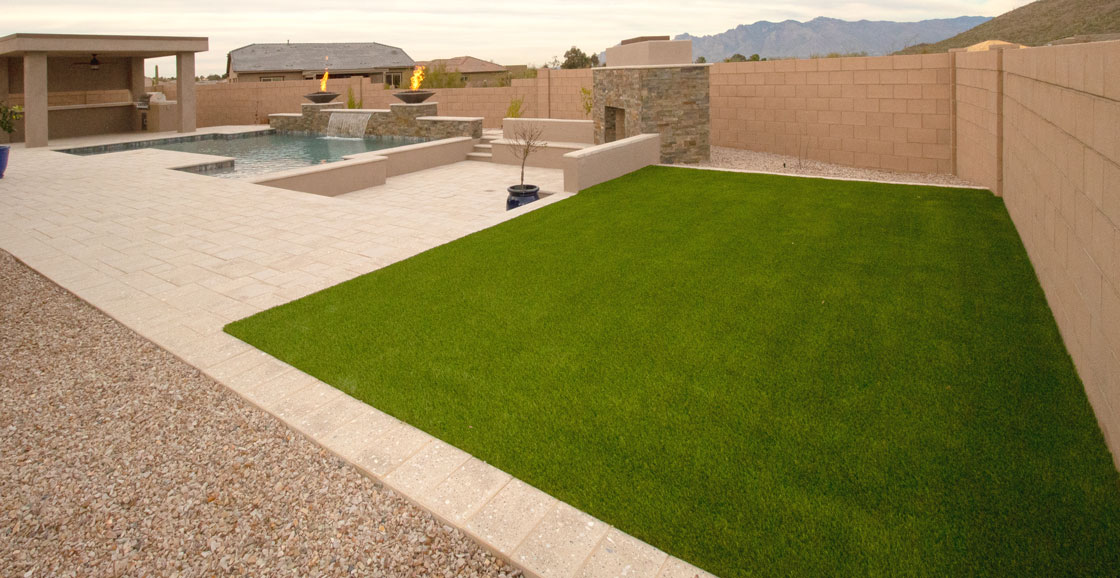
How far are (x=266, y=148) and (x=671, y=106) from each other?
43.1 feet

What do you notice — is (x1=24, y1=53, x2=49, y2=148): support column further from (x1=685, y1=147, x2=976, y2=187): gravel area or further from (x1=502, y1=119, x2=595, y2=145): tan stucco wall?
(x1=685, y1=147, x2=976, y2=187): gravel area

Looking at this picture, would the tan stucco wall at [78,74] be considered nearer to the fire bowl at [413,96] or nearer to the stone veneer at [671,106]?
the fire bowl at [413,96]

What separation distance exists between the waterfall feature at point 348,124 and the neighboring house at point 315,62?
64.2 feet

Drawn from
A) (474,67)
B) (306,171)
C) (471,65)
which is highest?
(471,65)

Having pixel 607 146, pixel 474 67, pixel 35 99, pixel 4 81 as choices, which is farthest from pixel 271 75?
pixel 607 146

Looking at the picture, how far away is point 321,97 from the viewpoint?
23391 millimetres

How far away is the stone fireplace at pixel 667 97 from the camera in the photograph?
12453 mm

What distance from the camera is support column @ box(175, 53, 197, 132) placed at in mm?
20625

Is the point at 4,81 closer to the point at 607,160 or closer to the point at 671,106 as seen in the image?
the point at 607,160

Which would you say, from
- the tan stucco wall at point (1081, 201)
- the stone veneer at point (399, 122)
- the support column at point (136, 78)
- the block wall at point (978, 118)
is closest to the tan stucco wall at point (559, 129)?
the stone veneer at point (399, 122)

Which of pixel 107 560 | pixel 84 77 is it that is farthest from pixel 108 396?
pixel 84 77

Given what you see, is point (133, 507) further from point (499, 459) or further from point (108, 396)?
point (499, 459)

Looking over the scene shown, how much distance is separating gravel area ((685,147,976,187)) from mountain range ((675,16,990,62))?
9868 centimetres

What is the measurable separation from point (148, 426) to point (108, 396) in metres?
0.62
